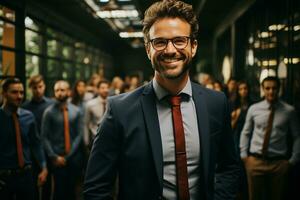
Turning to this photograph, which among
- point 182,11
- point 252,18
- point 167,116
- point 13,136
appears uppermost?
point 252,18

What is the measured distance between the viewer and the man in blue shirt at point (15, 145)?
363 cm

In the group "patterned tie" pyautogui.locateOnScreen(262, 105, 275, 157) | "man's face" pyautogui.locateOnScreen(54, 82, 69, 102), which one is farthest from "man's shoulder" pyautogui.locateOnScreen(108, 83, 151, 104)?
"man's face" pyautogui.locateOnScreen(54, 82, 69, 102)

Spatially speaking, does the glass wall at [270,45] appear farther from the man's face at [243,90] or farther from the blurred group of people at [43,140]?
the blurred group of people at [43,140]

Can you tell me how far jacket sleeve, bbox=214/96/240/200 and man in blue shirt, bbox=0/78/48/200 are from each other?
242cm

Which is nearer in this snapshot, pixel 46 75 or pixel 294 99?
pixel 294 99

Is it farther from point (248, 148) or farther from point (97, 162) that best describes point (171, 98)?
point (248, 148)

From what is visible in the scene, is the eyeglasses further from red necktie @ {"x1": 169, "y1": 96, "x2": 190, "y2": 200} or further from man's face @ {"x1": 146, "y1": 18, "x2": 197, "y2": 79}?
red necktie @ {"x1": 169, "y1": 96, "x2": 190, "y2": 200}

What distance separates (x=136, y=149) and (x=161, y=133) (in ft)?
0.49

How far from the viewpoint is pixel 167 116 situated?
1.81 meters

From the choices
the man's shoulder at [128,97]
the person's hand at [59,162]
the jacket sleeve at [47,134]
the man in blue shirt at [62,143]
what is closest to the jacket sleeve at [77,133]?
the man in blue shirt at [62,143]

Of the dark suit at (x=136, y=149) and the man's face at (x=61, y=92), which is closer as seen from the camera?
the dark suit at (x=136, y=149)

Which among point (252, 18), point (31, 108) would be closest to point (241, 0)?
point (252, 18)

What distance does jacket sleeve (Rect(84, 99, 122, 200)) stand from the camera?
5.63 feet

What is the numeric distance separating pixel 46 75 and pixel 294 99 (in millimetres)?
6517
